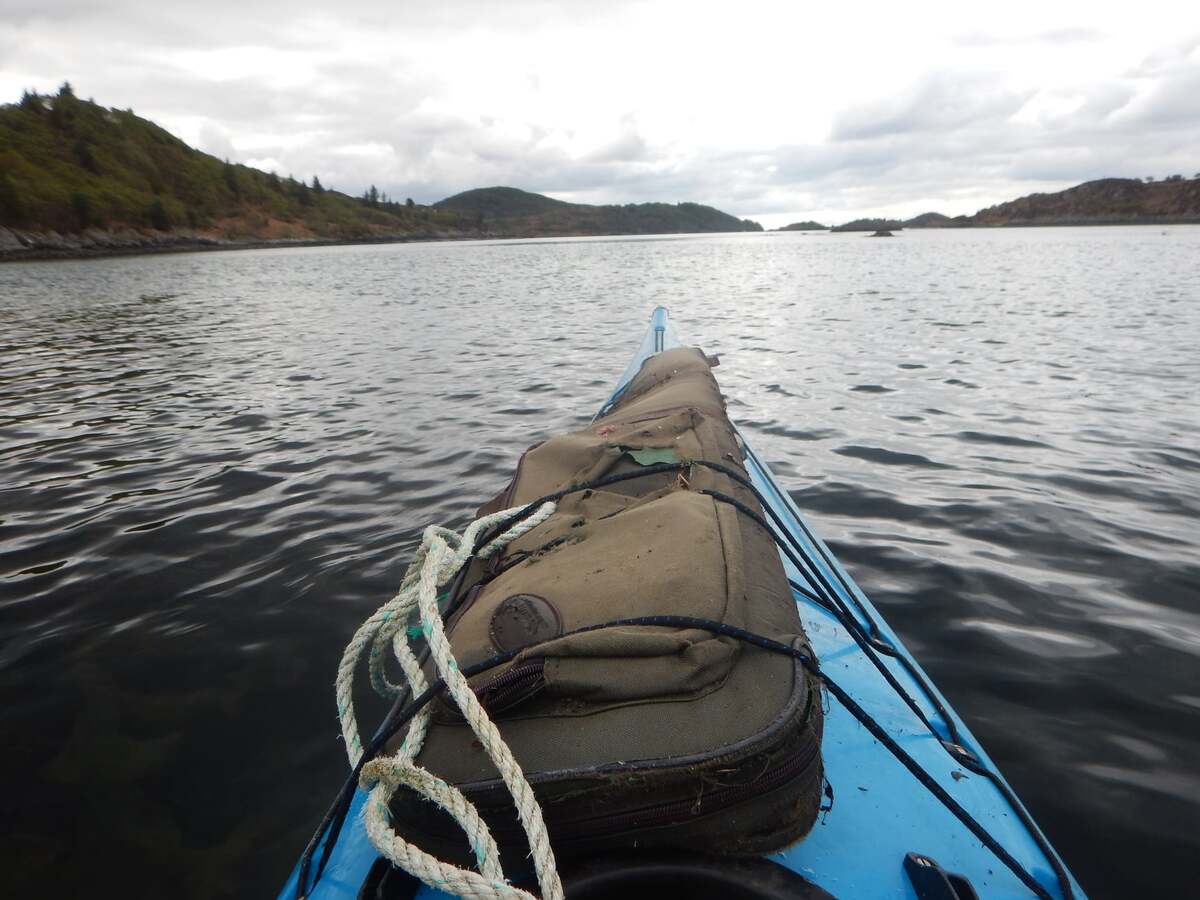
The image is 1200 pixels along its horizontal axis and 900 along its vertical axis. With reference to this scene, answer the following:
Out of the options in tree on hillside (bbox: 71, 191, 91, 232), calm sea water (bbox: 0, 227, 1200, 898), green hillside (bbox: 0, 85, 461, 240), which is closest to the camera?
calm sea water (bbox: 0, 227, 1200, 898)

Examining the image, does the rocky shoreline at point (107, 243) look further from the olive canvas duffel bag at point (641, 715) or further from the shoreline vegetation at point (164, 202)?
the olive canvas duffel bag at point (641, 715)

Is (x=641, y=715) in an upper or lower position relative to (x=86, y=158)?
lower

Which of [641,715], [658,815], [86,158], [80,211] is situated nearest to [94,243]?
[80,211]

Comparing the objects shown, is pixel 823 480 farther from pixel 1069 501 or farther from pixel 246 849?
pixel 246 849

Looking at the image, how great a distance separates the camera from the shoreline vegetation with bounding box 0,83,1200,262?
64.2 meters

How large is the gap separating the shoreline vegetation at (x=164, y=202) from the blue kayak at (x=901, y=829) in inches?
2704

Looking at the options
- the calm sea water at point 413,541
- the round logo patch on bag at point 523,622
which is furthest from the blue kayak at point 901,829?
the calm sea water at point 413,541

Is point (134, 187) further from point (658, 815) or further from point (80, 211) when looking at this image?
point (658, 815)

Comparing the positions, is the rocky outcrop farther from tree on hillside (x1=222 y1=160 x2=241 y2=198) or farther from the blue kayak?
the blue kayak

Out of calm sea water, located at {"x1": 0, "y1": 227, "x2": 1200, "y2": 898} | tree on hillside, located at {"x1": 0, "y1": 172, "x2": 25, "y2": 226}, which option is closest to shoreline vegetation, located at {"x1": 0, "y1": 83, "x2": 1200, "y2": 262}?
tree on hillside, located at {"x1": 0, "y1": 172, "x2": 25, "y2": 226}

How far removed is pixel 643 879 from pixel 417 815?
0.49m

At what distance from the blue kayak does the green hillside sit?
3167 inches

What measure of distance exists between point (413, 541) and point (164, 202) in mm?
97021

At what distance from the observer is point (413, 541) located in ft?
16.4
